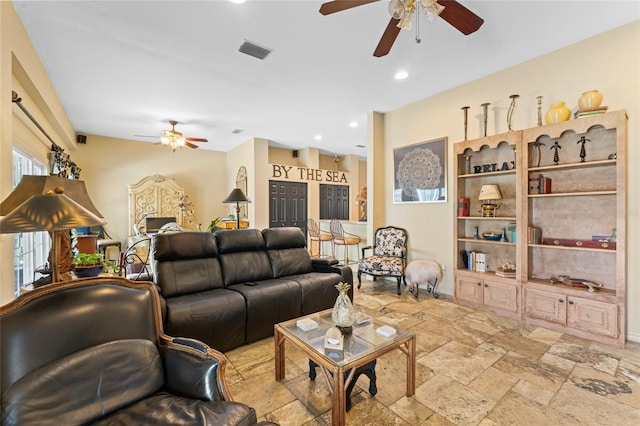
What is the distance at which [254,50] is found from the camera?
319 cm

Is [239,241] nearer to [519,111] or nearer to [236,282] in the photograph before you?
[236,282]

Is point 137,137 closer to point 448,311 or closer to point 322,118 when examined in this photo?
point 322,118

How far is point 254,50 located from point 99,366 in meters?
3.19

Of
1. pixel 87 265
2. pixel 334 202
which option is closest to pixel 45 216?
pixel 87 265

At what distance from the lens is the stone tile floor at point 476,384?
1.78 meters

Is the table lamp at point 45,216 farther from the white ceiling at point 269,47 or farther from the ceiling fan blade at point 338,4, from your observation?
the white ceiling at point 269,47

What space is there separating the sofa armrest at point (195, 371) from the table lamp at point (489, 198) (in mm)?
3556

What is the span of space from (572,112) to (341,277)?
3214mm

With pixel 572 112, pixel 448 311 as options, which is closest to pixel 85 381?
pixel 448 311

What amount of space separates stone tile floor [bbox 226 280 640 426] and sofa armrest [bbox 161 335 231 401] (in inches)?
26.5

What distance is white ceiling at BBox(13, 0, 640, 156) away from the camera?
8.40 feet

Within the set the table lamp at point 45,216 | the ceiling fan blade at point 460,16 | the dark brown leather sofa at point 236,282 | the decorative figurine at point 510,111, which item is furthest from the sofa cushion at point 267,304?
the decorative figurine at point 510,111

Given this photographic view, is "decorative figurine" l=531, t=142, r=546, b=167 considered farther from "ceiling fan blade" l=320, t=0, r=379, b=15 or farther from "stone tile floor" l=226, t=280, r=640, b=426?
"ceiling fan blade" l=320, t=0, r=379, b=15

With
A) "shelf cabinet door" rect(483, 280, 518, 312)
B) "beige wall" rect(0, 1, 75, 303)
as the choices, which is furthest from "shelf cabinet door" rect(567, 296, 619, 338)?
"beige wall" rect(0, 1, 75, 303)
